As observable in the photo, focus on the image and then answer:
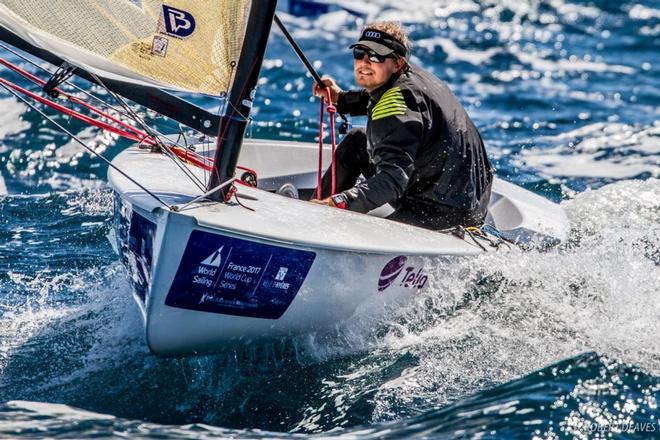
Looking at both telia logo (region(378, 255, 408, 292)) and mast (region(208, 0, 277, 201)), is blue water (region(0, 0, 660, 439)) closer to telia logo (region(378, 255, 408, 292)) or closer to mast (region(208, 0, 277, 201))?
telia logo (region(378, 255, 408, 292))

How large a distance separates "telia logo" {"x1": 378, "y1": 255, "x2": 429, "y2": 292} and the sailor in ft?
1.04

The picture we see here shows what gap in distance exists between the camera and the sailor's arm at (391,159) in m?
4.11

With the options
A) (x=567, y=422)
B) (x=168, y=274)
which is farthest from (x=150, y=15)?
(x=567, y=422)

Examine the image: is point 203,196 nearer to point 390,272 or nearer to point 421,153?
point 390,272

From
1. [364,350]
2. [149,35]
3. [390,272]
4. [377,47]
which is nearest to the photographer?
[149,35]

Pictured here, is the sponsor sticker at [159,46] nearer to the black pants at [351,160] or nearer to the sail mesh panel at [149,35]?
the sail mesh panel at [149,35]

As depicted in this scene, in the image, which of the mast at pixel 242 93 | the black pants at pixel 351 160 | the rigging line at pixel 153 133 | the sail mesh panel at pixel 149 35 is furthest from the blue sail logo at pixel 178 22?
the black pants at pixel 351 160

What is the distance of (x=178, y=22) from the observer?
3.55m

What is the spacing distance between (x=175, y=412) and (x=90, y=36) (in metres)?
1.52

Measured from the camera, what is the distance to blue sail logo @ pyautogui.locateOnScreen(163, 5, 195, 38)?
3.54m

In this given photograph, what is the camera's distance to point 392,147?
414 cm

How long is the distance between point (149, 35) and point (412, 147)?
128 cm

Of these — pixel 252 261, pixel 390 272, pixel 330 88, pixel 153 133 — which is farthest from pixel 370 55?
pixel 252 261

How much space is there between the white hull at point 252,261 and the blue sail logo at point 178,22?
0.65 metres
